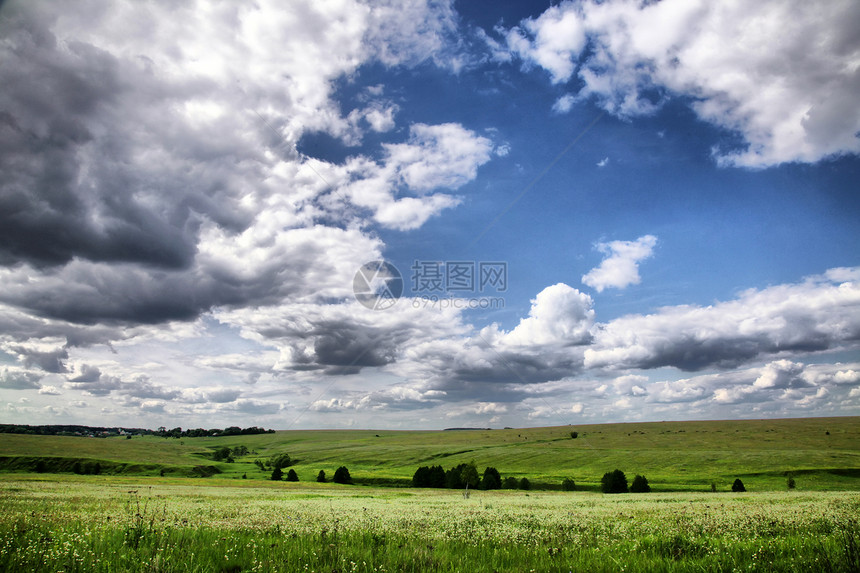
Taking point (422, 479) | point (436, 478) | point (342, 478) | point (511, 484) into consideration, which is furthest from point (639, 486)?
point (342, 478)

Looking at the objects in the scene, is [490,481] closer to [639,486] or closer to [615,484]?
[615,484]

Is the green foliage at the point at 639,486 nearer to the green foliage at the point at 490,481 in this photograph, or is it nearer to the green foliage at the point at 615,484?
the green foliage at the point at 615,484

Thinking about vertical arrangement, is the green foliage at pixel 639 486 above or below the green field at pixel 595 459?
above

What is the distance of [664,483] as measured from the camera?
73.1 m

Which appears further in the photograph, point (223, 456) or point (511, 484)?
point (223, 456)

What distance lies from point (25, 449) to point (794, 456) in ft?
633

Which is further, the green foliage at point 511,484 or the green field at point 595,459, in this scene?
the green field at point 595,459

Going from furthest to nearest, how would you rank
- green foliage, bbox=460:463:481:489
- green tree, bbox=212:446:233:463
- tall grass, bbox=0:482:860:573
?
green tree, bbox=212:446:233:463
green foliage, bbox=460:463:481:489
tall grass, bbox=0:482:860:573

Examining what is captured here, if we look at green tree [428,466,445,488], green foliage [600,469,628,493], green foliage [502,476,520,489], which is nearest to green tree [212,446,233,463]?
green tree [428,466,445,488]

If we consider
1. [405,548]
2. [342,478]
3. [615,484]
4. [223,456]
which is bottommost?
[223,456]

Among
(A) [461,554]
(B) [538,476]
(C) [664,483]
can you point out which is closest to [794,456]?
(C) [664,483]

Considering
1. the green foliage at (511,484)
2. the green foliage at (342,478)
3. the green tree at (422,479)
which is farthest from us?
the green foliage at (342,478)

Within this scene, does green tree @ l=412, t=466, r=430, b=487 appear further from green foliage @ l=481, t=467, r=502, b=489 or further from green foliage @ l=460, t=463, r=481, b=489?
green foliage @ l=481, t=467, r=502, b=489

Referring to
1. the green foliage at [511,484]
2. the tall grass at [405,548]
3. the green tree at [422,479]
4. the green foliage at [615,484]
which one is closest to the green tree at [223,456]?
the green tree at [422,479]
